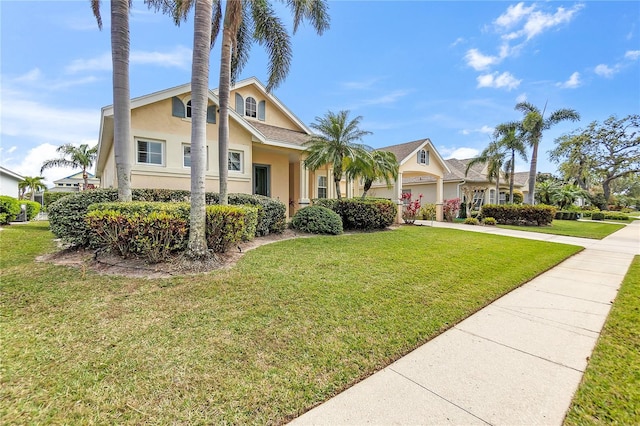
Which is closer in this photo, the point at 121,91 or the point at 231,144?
the point at 121,91

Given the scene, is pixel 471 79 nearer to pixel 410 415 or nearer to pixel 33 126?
pixel 410 415

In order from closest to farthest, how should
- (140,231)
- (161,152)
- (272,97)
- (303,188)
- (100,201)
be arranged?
(140,231), (100,201), (161,152), (303,188), (272,97)

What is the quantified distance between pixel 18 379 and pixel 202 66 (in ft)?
20.0

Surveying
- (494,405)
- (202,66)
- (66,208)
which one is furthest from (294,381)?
(66,208)

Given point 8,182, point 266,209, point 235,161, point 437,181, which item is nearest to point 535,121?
point 437,181

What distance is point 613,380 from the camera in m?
2.68

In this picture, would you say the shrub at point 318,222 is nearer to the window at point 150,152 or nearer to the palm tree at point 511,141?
the window at point 150,152

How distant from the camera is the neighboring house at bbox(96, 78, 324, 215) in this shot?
10203mm

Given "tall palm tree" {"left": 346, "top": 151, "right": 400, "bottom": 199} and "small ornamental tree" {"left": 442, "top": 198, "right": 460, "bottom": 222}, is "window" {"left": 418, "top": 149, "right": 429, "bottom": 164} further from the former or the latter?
"tall palm tree" {"left": 346, "top": 151, "right": 400, "bottom": 199}

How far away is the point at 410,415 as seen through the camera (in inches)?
88.0

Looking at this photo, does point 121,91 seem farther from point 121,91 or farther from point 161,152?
point 161,152

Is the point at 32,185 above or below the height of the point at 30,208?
above

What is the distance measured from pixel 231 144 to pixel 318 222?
516 centimetres

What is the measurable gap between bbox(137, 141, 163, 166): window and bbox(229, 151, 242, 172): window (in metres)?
2.73
